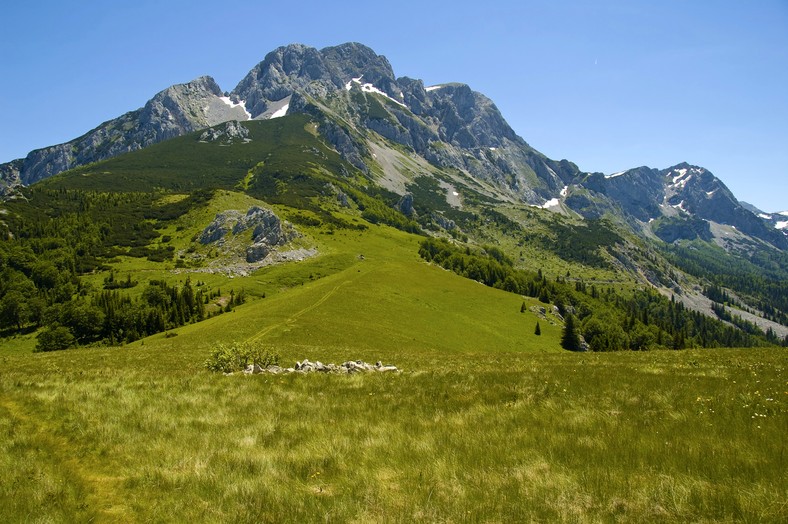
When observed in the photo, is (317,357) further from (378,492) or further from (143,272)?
(143,272)

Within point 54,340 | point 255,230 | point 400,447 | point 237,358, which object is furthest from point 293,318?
point 255,230

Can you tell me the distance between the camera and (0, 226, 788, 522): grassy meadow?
268 inches

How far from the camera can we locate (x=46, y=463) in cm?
922

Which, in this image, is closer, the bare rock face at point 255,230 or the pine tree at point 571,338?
the pine tree at point 571,338

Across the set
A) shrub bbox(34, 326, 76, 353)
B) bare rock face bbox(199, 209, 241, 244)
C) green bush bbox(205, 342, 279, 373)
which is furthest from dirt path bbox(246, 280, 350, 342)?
bare rock face bbox(199, 209, 241, 244)

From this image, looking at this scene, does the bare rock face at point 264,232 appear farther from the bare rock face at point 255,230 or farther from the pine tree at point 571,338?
the pine tree at point 571,338

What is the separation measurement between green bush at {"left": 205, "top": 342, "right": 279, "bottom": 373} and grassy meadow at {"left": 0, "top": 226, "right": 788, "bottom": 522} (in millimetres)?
5783

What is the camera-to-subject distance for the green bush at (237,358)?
25266 mm

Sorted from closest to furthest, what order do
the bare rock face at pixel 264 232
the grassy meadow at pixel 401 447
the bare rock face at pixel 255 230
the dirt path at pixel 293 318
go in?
the grassy meadow at pixel 401 447 < the dirt path at pixel 293 318 < the bare rock face at pixel 264 232 < the bare rock face at pixel 255 230

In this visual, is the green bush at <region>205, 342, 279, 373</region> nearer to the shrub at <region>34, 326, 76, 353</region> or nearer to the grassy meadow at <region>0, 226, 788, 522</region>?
the grassy meadow at <region>0, 226, 788, 522</region>

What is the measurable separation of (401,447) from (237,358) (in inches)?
816

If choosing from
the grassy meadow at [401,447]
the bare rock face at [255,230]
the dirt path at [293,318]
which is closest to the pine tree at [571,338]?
the dirt path at [293,318]

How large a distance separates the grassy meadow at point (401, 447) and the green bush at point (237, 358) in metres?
5.78

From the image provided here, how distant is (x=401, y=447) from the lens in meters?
9.49
